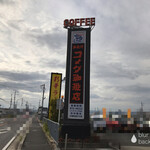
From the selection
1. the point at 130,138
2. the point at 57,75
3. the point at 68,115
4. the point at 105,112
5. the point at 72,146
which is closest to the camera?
the point at 72,146

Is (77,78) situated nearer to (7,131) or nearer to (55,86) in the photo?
(55,86)

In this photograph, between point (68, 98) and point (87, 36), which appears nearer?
point (68, 98)

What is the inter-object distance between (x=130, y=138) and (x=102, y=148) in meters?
2.74

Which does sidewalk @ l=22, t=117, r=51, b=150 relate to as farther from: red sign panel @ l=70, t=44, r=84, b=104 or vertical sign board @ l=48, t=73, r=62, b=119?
vertical sign board @ l=48, t=73, r=62, b=119

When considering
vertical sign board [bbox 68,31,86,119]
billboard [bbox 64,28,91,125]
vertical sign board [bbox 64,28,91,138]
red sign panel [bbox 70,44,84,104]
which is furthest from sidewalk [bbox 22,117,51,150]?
red sign panel [bbox 70,44,84,104]

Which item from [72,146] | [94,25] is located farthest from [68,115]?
[94,25]

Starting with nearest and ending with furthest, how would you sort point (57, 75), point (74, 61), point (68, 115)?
point (68, 115), point (74, 61), point (57, 75)

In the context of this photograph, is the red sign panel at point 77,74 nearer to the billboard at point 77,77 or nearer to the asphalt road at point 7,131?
the billboard at point 77,77

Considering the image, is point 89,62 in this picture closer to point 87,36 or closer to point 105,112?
point 87,36

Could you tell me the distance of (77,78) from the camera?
13992 millimetres

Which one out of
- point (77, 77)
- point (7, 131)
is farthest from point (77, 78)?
point (7, 131)

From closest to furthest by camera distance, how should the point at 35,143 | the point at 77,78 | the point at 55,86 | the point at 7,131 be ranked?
the point at 35,143 → the point at 77,78 → the point at 7,131 → the point at 55,86

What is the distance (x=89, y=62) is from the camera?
46.8 ft

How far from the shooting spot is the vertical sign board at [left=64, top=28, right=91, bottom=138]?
13.3m
